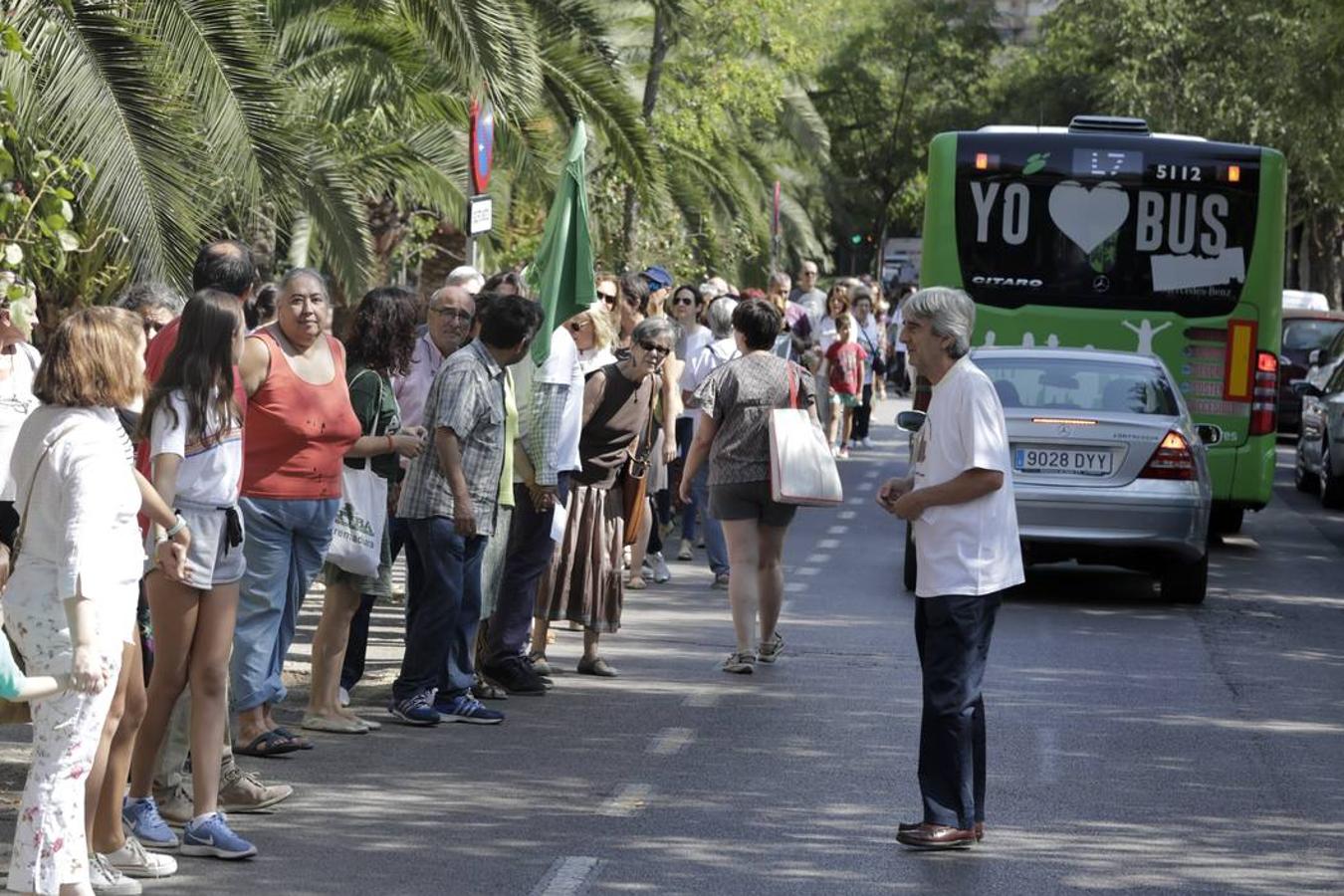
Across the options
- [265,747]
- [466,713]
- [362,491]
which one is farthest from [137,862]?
[466,713]

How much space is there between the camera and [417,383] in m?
10.8

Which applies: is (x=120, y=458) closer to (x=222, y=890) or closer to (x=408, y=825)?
(x=222, y=890)

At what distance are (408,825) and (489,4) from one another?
342 inches

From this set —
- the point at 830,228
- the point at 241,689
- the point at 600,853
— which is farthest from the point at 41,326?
the point at 830,228

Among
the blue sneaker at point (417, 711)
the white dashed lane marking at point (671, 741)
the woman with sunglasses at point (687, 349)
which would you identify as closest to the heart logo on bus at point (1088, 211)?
the woman with sunglasses at point (687, 349)

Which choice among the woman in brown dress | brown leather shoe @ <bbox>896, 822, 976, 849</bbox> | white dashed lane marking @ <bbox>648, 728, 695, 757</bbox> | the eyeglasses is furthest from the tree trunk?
brown leather shoe @ <bbox>896, 822, 976, 849</bbox>

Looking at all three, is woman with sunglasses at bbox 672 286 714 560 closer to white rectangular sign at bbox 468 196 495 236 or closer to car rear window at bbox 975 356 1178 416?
white rectangular sign at bbox 468 196 495 236

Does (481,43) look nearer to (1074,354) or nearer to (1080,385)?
(1074,354)

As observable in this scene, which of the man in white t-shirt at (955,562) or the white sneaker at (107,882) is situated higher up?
the man in white t-shirt at (955,562)

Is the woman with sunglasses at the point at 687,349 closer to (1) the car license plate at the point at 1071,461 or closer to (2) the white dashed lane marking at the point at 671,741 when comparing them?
(1) the car license plate at the point at 1071,461

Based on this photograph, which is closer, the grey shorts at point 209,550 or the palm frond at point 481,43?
the grey shorts at point 209,550

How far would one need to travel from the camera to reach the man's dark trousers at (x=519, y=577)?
10836 mm

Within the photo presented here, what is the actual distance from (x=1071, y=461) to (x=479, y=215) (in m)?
4.09

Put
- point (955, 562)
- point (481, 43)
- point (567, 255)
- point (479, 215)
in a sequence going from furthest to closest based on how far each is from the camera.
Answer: point (481, 43) < point (479, 215) < point (567, 255) < point (955, 562)
